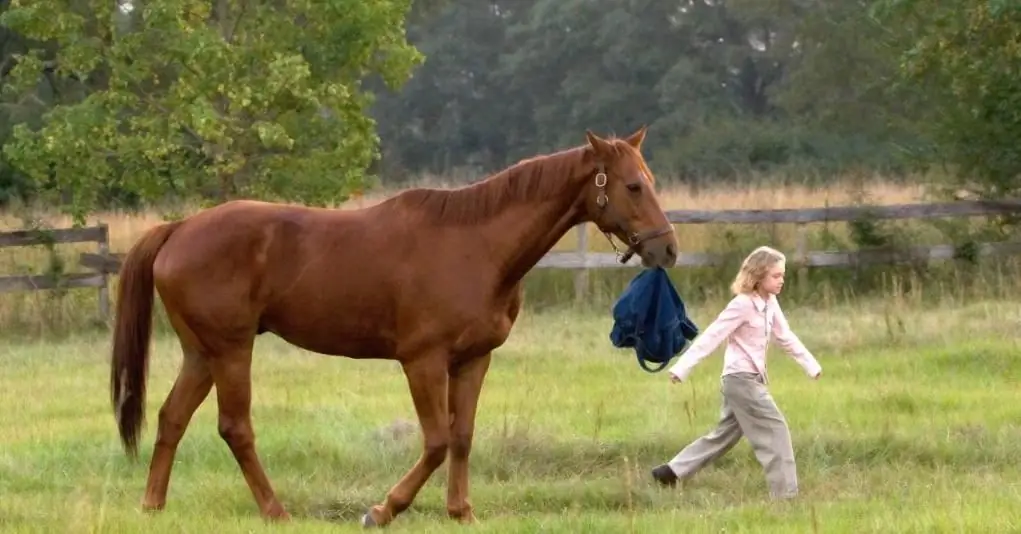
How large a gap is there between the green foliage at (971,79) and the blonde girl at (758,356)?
10.3 meters

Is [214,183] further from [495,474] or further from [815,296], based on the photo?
[495,474]

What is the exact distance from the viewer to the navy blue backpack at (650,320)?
26.7 ft

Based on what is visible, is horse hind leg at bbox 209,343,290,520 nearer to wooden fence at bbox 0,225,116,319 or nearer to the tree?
the tree

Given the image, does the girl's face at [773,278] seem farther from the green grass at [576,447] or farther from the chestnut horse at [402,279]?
the green grass at [576,447]

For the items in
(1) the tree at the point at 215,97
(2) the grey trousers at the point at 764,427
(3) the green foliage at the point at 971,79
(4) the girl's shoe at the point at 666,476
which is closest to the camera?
(2) the grey trousers at the point at 764,427

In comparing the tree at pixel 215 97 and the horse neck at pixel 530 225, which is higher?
the tree at pixel 215 97

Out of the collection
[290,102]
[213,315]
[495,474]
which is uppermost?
[290,102]

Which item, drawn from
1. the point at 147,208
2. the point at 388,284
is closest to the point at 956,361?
the point at 388,284

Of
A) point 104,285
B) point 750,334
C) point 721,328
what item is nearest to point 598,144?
point 721,328

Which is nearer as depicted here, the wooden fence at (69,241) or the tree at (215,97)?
the tree at (215,97)

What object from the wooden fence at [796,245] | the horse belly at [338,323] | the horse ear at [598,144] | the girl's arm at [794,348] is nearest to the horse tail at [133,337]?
the horse belly at [338,323]

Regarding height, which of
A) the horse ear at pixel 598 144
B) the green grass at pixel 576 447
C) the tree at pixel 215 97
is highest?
the tree at pixel 215 97

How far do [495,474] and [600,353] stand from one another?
534 centimetres

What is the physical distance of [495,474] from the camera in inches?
348
